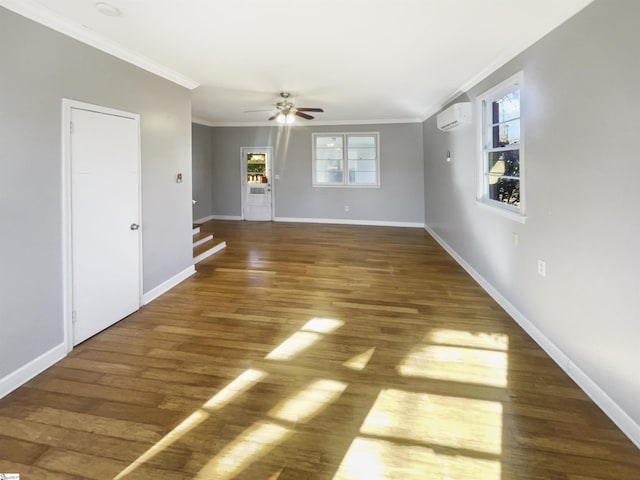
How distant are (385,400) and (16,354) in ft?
8.22

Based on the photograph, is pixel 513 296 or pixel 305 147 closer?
pixel 513 296

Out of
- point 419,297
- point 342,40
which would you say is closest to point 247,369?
point 419,297

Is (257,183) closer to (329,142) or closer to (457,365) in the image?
(329,142)

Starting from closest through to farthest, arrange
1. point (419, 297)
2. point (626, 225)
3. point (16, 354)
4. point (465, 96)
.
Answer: point (626, 225)
point (16, 354)
point (419, 297)
point (465, 96)

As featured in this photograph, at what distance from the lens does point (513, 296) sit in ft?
11.4

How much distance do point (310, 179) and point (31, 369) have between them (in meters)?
7.31

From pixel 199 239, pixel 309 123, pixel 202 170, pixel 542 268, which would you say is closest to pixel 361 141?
pixel 309 123

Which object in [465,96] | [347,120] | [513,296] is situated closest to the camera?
[513,296]

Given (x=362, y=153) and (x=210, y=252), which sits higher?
(x=362, y=153)

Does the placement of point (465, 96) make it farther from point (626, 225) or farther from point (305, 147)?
point (305, 147)

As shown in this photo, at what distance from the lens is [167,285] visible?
4.36 m

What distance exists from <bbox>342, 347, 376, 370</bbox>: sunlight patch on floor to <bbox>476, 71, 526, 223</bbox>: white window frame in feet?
6.05

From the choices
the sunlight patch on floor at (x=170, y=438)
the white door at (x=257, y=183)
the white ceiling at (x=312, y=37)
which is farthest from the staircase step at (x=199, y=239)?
the sunlight patch on floor at (x=170, y=438)

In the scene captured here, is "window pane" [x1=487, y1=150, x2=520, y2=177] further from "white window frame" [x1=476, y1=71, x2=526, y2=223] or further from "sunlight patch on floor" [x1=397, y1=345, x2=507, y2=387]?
"sunlight patch on floor" [x1=397, y1=345, x2=507, y2=387]
